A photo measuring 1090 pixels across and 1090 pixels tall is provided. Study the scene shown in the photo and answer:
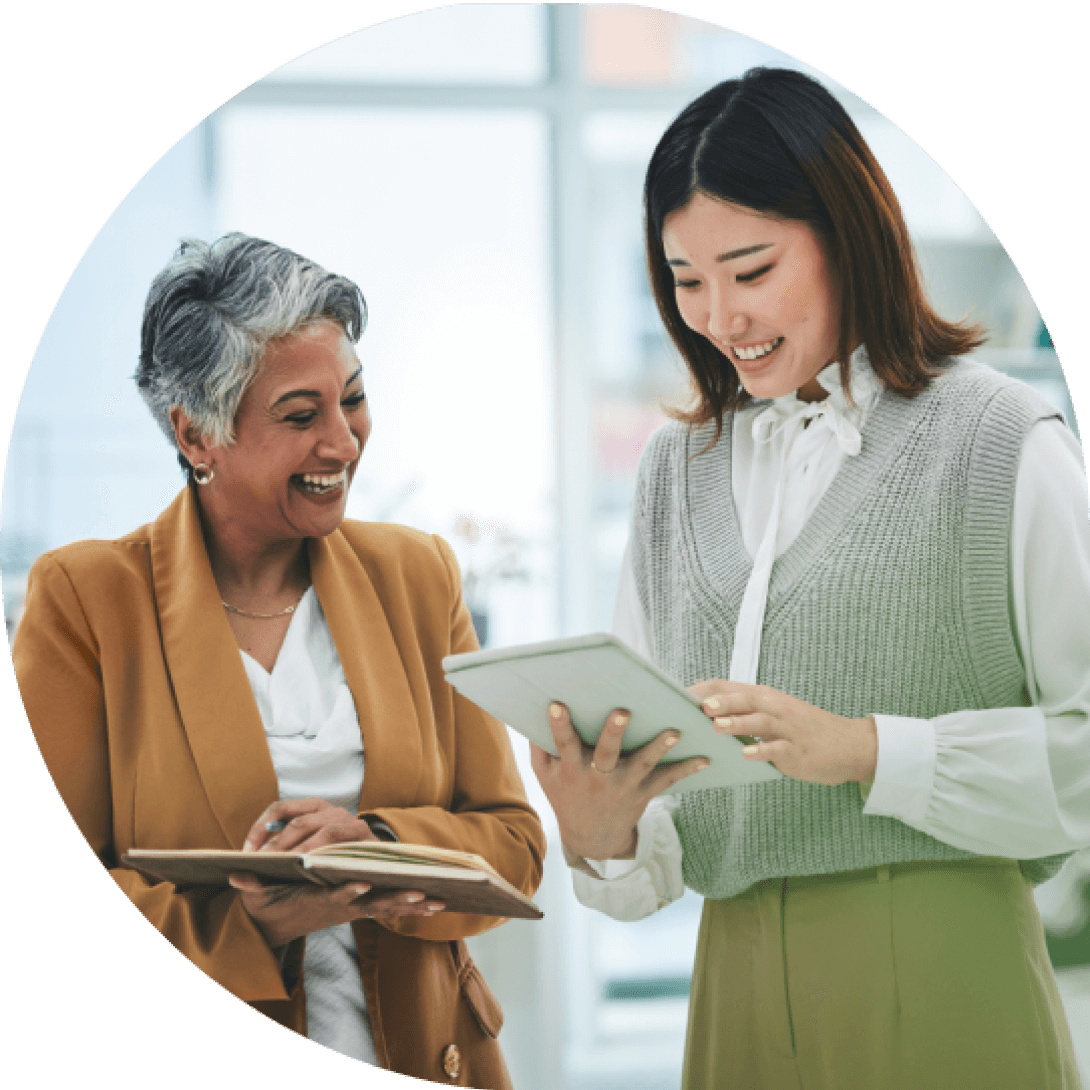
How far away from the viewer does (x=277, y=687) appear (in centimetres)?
171

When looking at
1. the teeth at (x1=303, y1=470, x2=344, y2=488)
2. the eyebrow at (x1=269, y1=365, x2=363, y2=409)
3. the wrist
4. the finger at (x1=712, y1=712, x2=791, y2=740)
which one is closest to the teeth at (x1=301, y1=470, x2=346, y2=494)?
the teeth at (x1=303, y1=470, x2=344, y2=488)

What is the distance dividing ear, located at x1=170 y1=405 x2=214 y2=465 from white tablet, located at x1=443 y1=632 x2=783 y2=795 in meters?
0.49

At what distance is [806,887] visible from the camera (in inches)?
63.8

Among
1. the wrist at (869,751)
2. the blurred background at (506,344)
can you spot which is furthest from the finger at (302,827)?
the wrist at (869,751)

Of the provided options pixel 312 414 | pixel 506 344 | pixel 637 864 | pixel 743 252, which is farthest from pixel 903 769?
pixel 312 414

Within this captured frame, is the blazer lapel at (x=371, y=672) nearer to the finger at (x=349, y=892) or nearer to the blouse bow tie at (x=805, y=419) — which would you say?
the finger at (x=349, y=892)

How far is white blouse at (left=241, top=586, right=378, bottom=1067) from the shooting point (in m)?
1.70

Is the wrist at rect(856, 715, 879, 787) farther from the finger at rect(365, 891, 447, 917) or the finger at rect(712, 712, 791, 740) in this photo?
the finger at rect(365, 891, 447, 917)

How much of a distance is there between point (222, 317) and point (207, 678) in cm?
49

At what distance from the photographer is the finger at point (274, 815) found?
5.49 feet

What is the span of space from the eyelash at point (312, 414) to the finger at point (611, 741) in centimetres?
57

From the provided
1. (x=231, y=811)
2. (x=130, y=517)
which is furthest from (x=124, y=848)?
(x=130, y=517)

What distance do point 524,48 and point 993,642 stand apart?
106 cm

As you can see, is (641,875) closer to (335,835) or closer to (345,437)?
(335,835)
